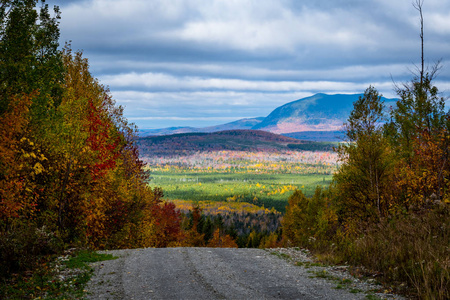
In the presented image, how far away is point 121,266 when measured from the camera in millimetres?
16281

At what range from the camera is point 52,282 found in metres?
13.9

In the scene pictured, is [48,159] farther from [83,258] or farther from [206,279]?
[206,279]

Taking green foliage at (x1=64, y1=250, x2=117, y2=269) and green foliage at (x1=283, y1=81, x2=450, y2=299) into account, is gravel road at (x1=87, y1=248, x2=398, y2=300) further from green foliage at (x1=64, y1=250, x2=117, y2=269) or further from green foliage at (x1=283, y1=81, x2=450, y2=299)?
green foliage at (x1=283, y1=81, x2=450, y2=299)

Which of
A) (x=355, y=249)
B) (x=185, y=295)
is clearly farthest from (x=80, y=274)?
(x=355, y=249)

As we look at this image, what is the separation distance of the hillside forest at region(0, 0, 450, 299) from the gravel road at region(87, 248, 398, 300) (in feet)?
7.78

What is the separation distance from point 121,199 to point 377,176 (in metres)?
23.8

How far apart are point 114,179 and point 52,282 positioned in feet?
51.4

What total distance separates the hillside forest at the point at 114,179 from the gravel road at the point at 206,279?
2371mm

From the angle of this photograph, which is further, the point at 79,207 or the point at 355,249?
the point at 79,207

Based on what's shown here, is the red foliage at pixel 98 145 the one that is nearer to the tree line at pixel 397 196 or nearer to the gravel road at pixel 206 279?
the gravel road at pixel 206 279

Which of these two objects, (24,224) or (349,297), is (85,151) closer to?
(24,224)

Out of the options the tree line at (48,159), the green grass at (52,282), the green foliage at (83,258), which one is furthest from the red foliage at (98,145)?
the green grass at (52,282)

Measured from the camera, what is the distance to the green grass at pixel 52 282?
12.6m

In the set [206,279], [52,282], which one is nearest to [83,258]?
[52,282]
